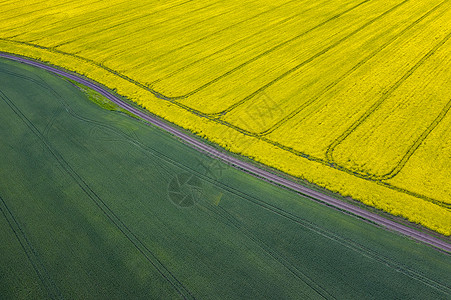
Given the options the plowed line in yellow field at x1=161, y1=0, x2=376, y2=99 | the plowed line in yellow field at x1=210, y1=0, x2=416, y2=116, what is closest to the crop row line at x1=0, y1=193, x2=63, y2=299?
the plowed line in yellow field at x1=161, y1=0, x2=376, y2=99

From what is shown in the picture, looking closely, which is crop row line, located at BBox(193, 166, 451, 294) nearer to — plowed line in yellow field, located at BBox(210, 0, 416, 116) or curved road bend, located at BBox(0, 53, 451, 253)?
curved road bend, located at BBox(0, 53, 451, 253)

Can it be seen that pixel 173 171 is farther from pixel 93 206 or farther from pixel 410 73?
pixel 410 73

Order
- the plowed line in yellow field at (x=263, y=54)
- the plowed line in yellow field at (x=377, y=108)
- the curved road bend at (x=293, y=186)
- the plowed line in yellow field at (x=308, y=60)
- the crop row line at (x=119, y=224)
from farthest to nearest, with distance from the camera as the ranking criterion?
the plowed line in yellow field at (x=263, y=54) → the plowed line in yellow field at (x=308, y=60) → the plowed line in yellow field at (x=377, y=108) → the curved road bend at (x=293, y=186) → the crop row line at (x=119, y=224)

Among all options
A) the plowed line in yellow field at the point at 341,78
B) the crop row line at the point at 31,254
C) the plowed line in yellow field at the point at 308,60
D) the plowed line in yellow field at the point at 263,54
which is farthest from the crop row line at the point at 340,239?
the plowed line in yellow field at the point at 263,54

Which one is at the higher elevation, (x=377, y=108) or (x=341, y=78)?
(x=341, y=78)

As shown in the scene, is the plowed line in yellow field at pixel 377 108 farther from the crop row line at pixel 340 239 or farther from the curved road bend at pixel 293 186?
the crop row line at pixel 340 239

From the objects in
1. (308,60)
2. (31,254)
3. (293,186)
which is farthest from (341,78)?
(31,254)

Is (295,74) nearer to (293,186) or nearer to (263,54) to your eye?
(263,54)

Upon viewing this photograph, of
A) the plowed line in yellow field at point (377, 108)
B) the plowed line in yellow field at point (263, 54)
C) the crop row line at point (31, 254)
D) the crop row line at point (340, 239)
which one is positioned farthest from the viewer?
the plowed line in yellow field at point (263, 54)

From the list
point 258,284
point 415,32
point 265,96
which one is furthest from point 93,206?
point 415,32
